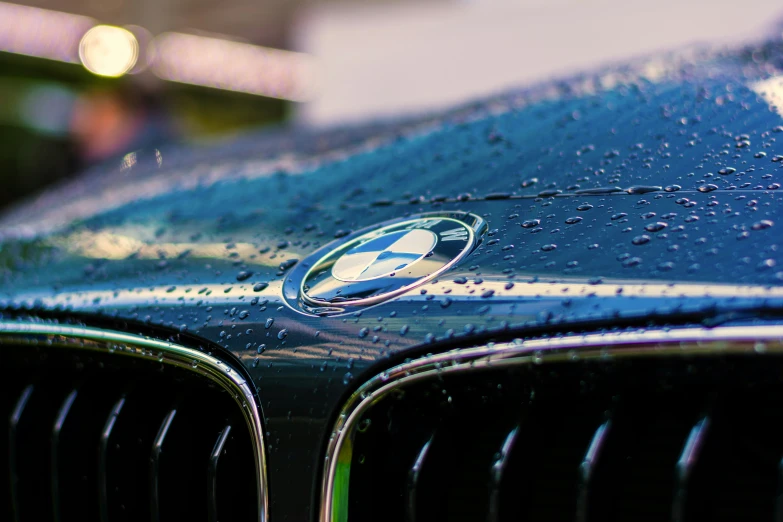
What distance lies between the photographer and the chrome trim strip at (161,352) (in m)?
1.04

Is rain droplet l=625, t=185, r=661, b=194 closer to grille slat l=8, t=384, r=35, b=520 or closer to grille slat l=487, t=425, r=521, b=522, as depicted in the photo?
grille slat l=487, t=425, r=521, b=522

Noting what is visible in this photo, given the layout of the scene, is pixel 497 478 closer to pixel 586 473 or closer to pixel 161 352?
pixel 586 473

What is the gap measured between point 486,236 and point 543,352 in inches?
11.0

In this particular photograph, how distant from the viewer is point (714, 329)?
796mm

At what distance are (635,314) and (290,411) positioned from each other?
0.48m

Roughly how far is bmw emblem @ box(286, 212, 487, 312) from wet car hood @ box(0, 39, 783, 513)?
3 cm

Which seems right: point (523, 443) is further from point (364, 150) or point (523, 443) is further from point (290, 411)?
point (364, 150)

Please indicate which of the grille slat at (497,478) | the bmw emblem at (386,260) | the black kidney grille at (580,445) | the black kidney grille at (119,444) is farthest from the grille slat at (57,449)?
the grille slat at (497,478)

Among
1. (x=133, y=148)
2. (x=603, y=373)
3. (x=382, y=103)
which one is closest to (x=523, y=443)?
(x=603, y=373)

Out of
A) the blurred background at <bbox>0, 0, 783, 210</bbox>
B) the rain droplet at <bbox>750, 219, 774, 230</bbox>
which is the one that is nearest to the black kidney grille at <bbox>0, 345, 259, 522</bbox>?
the rain droplet at <bbox>750, 219, 774, 230</bbox>

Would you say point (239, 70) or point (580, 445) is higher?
point (239, 70)

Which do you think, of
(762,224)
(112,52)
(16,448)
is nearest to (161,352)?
(16,448)

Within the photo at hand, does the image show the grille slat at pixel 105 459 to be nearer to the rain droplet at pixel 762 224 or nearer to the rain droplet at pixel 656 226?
the rain droplet at pixel 656 226

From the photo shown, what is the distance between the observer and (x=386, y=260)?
1112 mm
